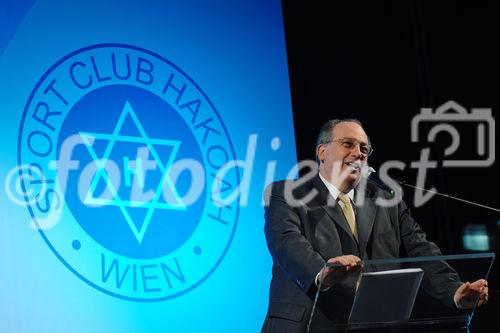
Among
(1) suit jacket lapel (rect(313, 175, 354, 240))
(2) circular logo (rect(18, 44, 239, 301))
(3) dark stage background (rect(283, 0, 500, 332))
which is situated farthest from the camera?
(3) dark stage background (rect(283, 0, 500, 332))

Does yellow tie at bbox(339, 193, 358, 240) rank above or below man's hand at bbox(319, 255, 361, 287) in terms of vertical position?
above

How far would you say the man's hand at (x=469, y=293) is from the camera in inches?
96.9

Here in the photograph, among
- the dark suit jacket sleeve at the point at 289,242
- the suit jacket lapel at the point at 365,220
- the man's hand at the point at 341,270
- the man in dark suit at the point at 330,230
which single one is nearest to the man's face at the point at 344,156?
the man in dark suit at the point at 330,230

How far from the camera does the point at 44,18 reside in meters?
3.37

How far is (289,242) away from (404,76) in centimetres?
295

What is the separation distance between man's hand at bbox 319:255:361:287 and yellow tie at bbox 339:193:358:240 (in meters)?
0.66

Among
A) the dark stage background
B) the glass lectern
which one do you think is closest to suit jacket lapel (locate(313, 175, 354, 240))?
the glass lectern

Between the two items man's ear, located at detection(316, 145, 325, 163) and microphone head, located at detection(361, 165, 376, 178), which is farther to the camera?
man's ear, located at detection(316, 145, 325, 163)

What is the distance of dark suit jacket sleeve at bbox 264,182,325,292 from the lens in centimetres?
253

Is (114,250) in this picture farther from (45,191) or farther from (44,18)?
(44,18)

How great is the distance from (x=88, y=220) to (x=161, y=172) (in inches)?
18.1

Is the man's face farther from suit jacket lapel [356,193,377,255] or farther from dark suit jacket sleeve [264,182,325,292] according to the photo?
dark suit jacket sleeve [264,182,325,292]

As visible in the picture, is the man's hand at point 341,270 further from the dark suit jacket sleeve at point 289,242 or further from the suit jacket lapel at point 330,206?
the suit jacket lapel at point 330,206

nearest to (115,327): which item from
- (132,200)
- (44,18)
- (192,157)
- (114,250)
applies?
(114,250)
